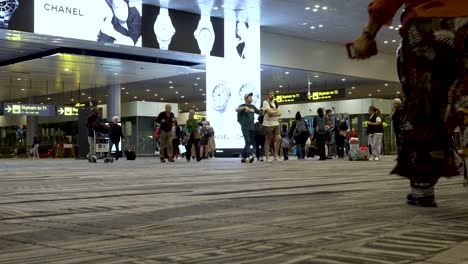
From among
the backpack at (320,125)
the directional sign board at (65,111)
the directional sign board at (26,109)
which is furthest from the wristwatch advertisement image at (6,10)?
the directional sign board at (65,111)

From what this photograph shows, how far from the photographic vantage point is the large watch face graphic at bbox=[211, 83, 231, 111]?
23.6 m

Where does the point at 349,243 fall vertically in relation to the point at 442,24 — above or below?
below

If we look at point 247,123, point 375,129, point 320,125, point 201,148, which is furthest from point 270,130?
point 201,148

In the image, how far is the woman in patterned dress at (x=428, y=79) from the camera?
9.12 feet

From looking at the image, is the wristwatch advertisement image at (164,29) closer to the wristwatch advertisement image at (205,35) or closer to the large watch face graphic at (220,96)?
the wristwatch advertisement image at (205,35)

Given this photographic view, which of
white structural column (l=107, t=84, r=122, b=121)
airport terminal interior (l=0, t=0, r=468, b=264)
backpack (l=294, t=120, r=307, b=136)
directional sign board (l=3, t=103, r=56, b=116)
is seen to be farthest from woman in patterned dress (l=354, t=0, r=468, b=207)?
directional sign board (l=3, t=103, r=56, b=116)

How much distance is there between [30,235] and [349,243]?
51.5 inches

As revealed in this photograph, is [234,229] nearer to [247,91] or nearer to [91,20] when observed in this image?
[91,20]

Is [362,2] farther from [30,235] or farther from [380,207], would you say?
[30,235]

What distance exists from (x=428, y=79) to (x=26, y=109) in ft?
104

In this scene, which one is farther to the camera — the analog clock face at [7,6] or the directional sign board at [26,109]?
the directional sign board at [26,109]

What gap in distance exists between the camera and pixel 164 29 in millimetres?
21188

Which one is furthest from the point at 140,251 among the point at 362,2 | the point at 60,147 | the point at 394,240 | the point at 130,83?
the point at 60,147

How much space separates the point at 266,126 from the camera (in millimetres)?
14070
